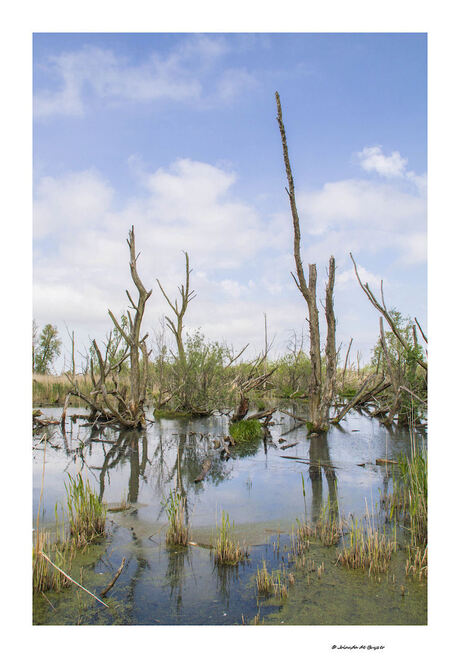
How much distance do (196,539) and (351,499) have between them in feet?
8.74

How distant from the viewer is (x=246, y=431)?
1275cm

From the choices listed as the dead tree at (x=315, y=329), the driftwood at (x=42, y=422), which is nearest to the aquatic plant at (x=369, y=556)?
the dead tree at (x=315, y=329)

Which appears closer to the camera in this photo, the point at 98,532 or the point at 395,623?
the point at 395,623

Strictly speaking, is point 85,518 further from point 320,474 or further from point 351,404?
point 351,404

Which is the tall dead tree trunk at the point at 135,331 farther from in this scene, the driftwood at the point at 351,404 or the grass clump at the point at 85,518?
the grass clump at the point at 85,518

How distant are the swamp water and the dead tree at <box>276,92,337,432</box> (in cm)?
100

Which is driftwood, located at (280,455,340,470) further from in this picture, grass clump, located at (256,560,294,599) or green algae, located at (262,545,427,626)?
grass clump, located at (256,560,294,599)

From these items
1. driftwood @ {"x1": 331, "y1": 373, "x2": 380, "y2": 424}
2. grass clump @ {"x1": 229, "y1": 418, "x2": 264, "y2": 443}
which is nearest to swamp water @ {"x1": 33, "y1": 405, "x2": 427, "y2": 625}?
grass clump @ {"x1": 229, "y1": 418, "x2": 264, "y2": 443}

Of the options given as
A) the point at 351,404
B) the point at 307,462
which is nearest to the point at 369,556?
the point at 307,462

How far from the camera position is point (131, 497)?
702cm

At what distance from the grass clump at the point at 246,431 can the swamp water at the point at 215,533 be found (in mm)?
562
